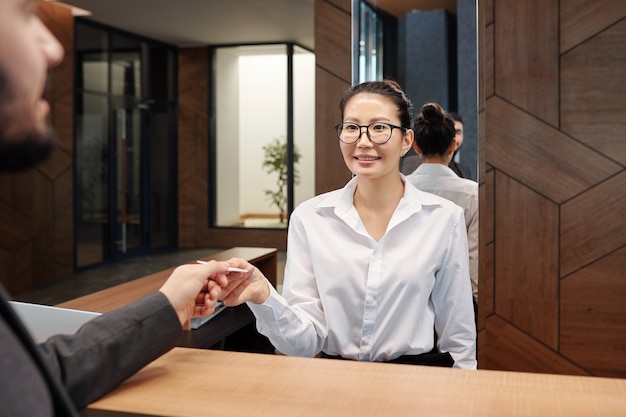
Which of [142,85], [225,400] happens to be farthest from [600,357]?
[142,85]

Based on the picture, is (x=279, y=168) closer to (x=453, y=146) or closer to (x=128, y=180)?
(x=128, y=180)

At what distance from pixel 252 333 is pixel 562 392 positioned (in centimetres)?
372

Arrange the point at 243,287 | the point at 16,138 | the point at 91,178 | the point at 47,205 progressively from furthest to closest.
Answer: the point at 91,178 < the point at 47,205 < the point at 243,287 < the point at 16,138

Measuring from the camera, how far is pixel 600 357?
334 centimetres

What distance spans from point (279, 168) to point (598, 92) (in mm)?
8792

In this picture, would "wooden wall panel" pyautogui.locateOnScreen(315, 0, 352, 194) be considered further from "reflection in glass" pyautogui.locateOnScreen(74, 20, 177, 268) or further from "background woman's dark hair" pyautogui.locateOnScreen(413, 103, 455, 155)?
"reflection in glass" pyautogui.locateOnScreen(74, 20, 177, 268)

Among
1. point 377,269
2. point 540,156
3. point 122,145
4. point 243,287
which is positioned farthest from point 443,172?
point 122,145

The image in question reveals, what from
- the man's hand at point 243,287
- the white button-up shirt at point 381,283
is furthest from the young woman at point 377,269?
the man's hand at point 243,287

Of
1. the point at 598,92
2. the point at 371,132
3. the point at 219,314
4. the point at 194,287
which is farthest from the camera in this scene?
the point at 219,314

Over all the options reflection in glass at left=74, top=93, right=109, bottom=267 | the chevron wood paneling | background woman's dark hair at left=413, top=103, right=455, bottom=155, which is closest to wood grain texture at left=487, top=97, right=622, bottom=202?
the chevron wood paneling

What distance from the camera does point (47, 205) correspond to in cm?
886

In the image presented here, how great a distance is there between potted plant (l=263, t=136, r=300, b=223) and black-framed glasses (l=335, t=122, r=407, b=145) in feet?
30.4

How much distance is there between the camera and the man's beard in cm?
77

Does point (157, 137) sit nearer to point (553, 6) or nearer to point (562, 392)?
point (553, 6)
